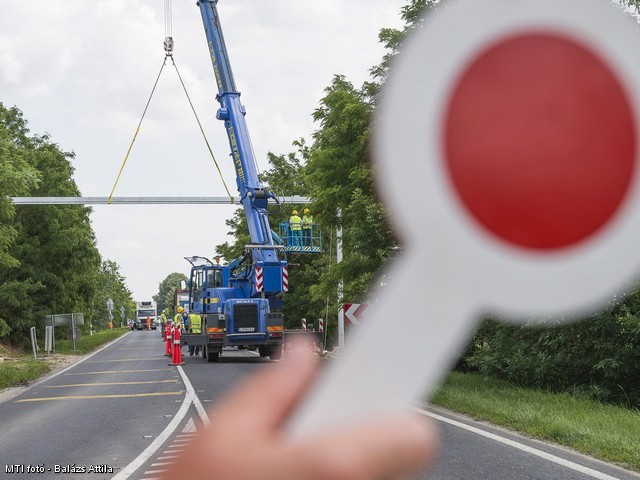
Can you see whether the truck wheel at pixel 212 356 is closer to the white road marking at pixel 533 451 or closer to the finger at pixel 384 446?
the white road marking at pixel 533 451

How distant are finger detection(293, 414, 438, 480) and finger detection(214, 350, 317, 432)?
0.04 m

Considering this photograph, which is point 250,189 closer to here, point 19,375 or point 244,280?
point 244,280

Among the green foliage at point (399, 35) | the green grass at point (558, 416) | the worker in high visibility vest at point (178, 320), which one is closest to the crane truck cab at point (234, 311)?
the worker in high visibility vest at point (178, 320)

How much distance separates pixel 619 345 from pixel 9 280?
31760 millimetres

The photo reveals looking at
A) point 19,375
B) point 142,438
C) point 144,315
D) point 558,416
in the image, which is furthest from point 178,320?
point 144,315

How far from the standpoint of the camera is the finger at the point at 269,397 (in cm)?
38

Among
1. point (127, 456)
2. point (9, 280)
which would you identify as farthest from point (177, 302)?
point (127, 456)

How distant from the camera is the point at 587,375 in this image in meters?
8.48

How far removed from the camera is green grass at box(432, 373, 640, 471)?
23.0 ft

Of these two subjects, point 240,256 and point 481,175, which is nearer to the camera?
point 481,175

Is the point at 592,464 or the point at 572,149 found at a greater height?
the point at 572,149

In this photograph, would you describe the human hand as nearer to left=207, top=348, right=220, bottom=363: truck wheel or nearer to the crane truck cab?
the crane truck cab

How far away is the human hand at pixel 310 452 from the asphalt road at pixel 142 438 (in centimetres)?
287

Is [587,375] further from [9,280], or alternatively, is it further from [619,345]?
[9,280]
